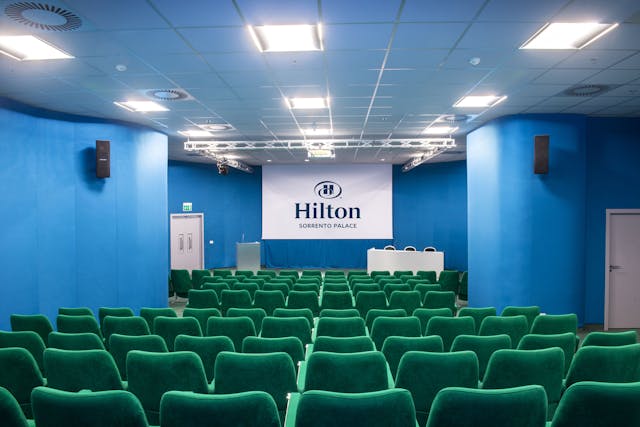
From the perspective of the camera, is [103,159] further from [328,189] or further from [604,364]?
[328,189]

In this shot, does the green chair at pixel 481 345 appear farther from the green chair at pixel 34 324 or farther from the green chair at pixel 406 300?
the green chair at pixel 34 324

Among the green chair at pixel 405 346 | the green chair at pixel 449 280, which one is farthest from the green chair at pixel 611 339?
the green chair at pixel 449 280

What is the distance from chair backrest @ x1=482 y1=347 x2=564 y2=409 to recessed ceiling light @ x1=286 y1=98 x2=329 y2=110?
5.49 meters

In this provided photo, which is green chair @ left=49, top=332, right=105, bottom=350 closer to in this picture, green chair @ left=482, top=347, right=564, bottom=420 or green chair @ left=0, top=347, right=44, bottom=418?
green chair @ left=0, top=347, right=44, bottom=418

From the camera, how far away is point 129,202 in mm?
9109

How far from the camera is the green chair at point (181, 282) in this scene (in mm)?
10375

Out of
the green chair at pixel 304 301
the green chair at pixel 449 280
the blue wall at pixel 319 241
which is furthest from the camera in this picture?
the blue wall at pixel 319 241

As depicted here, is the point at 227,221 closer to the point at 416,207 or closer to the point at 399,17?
the point at 416,207

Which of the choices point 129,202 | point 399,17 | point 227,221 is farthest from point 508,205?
point 227,221

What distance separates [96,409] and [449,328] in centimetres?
353

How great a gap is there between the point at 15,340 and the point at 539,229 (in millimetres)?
8565

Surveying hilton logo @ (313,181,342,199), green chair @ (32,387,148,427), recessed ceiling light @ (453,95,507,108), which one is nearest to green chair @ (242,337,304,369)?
green chair @ (32,387,148,427)

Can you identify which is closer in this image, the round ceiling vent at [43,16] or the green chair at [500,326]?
the round ceiling vent at [43,16]

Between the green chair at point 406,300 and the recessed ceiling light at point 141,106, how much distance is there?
18.4 feet
